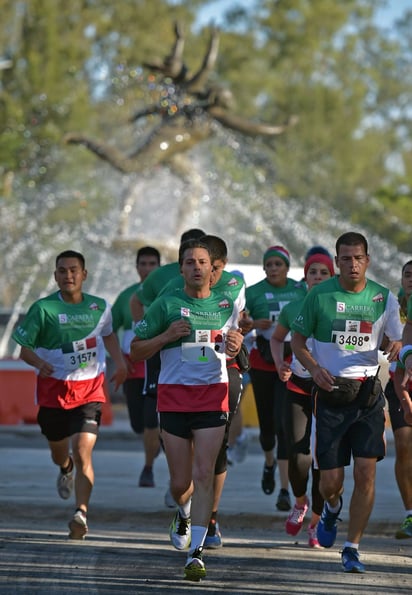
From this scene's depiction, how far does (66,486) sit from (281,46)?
190 feet

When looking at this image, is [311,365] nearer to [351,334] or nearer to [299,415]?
[351,334]

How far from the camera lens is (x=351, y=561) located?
877 centimetres

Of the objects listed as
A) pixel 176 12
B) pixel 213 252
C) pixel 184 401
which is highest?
pixel 176 12

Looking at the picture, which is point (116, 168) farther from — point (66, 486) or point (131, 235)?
point (66, 486)

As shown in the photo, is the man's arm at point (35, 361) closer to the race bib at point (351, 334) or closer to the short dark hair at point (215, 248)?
the short dark hair at point (215, 248)

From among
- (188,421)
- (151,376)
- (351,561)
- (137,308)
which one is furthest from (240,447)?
(351,561)

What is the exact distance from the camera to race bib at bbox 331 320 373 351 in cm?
901

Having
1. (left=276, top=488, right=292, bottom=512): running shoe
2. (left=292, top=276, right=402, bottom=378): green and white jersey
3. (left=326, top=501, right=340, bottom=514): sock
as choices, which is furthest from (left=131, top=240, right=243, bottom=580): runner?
(left=276, top=488, right=292, bottom=512): running shoe

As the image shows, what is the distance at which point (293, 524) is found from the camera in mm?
10367

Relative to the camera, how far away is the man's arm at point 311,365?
8875 millimetres

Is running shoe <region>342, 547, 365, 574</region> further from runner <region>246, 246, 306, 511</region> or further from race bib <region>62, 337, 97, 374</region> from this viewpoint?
runner <region>246, 246, 306, 511</region>

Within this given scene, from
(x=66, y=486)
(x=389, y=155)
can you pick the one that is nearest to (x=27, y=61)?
(x=389, y=155)

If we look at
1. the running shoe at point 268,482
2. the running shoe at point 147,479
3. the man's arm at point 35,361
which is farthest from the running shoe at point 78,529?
the running shoe at point 147,479

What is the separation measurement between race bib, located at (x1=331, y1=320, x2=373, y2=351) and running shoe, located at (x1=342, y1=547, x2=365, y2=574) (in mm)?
1218
